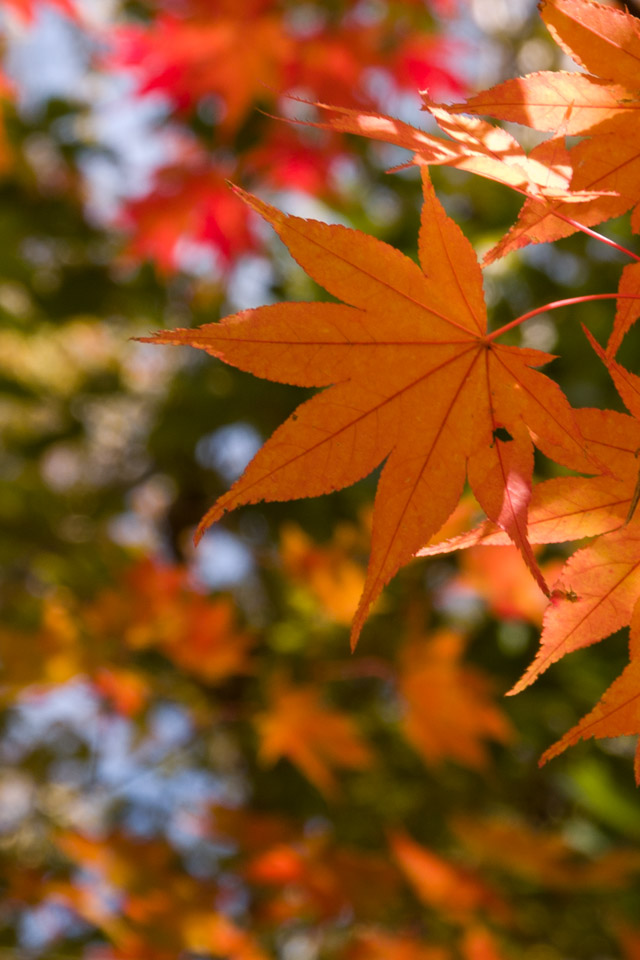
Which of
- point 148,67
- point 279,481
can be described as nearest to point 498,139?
point 279,481

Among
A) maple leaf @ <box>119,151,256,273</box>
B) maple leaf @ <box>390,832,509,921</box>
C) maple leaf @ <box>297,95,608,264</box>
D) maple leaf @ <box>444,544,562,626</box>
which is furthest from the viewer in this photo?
maple leaf @ <box>119,151,256,273</box>

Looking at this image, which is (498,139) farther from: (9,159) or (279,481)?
(9,159)

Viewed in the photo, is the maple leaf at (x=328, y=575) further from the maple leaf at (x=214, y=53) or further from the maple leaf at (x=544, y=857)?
the maple leaf at (x=214, y=53)

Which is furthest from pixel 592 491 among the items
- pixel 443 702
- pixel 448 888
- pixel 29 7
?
pixel 29 7

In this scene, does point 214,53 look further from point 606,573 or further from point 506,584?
point 606,573

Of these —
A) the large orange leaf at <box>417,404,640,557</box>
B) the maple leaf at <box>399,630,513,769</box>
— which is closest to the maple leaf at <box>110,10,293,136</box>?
the maple leaf at <box>399,630,513,769</box>

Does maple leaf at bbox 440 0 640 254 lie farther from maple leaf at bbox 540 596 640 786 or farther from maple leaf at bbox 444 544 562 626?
maple leaf at bbox 444 544 562 626
